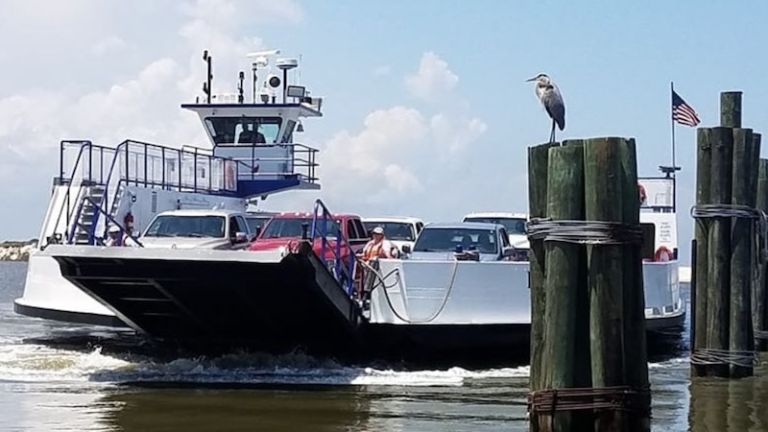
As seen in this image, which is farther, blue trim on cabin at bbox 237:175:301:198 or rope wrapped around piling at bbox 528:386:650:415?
blue trim on cabin at bbox 237:175:301:198

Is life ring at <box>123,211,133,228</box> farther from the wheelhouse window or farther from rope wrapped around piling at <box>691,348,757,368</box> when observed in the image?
rope wrapped around piling at <box>691,348,757,368</box>

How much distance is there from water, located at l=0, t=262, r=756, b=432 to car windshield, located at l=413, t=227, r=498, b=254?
5.95ft

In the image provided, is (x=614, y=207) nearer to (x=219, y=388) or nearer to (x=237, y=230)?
(x=219, y=388)

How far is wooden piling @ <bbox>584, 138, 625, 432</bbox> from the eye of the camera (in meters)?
8.03

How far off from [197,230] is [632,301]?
1108 cm

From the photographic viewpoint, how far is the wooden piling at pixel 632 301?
8.13 m

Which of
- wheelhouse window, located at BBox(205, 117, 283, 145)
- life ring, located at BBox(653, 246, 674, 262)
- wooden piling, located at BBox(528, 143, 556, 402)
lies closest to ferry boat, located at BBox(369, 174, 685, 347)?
life ring, located at BBox(653, 246, 674, 262)

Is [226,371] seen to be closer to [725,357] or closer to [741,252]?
[725,357]

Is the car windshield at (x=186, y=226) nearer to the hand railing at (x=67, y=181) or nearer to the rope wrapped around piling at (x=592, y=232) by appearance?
the hand railing at (x=67, y=181)

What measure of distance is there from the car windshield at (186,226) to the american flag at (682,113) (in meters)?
8.31

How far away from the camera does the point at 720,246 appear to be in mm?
13719

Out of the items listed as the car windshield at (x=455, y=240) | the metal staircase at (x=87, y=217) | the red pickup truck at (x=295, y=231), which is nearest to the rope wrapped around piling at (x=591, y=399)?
the metal staircase at (x=87, y=217)

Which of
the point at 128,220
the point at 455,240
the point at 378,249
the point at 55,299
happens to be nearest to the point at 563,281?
the point at 378,249

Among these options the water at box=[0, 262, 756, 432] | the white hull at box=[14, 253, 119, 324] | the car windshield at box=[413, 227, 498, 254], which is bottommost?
the water at box=[0, 262, 756, 432]
